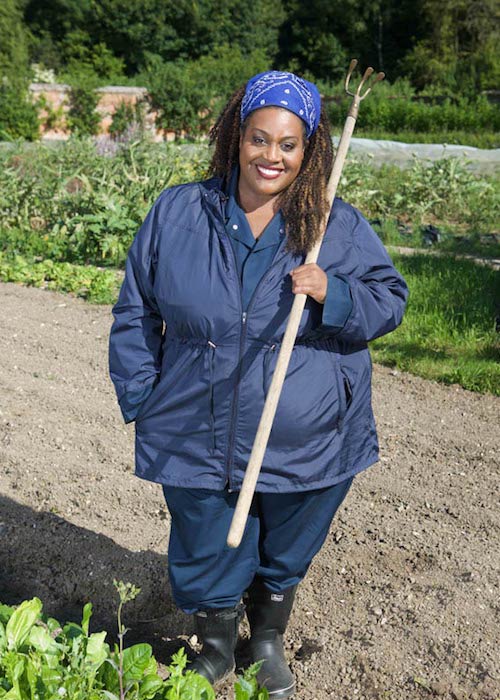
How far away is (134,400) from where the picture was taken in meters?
2.30

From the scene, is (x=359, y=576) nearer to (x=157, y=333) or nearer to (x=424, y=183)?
(x=157, y=333)

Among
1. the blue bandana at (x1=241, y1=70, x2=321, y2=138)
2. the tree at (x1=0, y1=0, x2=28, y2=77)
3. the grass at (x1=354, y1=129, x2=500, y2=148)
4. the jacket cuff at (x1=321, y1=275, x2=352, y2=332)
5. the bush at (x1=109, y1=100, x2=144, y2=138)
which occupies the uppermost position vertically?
the blue bandana at (x1=241, y1=70, x2=321, y2=138)

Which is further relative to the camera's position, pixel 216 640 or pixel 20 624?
pixel 216 640

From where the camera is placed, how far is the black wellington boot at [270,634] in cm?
252

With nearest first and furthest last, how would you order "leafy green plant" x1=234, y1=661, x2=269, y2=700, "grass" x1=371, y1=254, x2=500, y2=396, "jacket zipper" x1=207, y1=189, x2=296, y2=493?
"leafy green plant" x1=234, y1=661, x2=269, y2=700, "jacket zipper" x1=207, y1=189, x2=296, y2=493, "grass" x1=371, y1=254, x2=500, y2=396

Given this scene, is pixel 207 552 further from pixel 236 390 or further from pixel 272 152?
pixel 272 152

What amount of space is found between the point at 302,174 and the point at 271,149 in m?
0.12

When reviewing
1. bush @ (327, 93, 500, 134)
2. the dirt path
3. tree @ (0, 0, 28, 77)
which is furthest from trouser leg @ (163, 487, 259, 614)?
tree @ (0, 0, 28, 77)

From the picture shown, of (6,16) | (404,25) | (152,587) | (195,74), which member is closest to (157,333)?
(152,587)

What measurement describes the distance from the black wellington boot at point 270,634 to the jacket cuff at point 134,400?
1.95 ft

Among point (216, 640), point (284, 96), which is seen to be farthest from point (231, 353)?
point (216, 640)

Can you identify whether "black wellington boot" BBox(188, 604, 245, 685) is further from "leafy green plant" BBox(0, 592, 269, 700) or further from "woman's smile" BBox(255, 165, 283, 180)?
"woman's smile" BBox(255, 165, 283, 180)

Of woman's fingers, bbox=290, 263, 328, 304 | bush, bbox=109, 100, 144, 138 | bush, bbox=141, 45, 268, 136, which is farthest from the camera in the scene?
bush, bbox=141, 45, 268, 136

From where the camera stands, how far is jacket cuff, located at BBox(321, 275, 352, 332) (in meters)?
2.09
